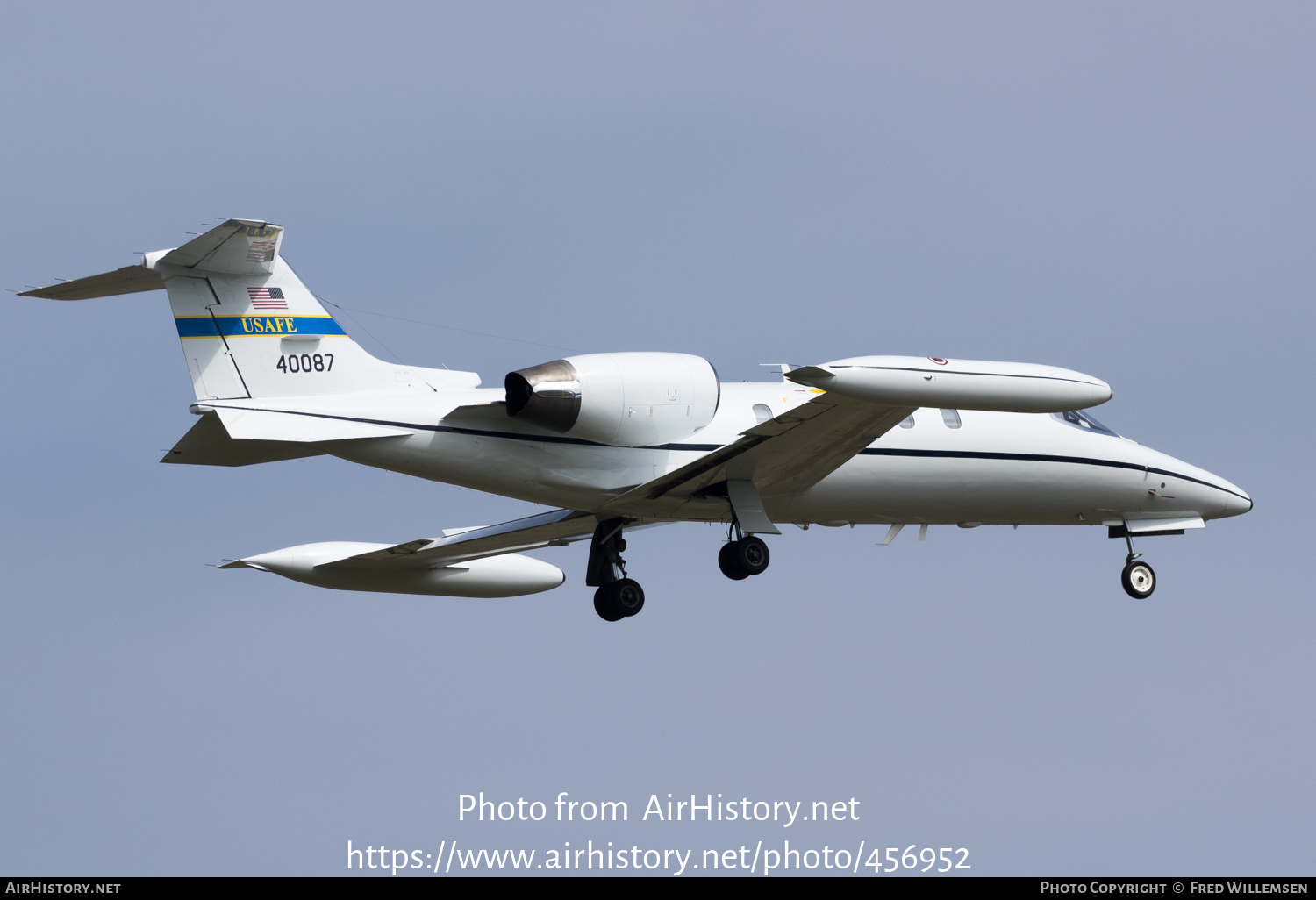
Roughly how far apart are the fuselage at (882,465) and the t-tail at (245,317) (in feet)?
1.98

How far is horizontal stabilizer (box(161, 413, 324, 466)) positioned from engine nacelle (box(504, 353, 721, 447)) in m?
2.76

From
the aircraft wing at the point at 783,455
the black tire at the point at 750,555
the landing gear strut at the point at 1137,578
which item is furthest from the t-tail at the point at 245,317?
the landing gear strut at the point at 1137,578

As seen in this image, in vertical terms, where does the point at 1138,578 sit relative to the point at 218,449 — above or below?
below

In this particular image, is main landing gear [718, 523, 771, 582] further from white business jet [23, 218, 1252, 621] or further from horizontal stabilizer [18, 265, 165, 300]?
horizontal stabilizer [18, 265, 165, 300]

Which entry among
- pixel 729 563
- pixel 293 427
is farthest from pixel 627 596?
pixel 293 427

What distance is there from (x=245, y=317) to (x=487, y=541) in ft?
20.0

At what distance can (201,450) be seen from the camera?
1895 cm

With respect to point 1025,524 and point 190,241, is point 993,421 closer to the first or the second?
point 1025,524

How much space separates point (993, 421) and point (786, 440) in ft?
15.1

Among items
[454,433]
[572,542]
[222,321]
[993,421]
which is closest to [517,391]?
[454,433]

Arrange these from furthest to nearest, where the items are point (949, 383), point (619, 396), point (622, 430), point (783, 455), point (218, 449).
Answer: point (783, 455)
point (622, 430)
point (619, 396)
point (218, 449)
point (949, 383)

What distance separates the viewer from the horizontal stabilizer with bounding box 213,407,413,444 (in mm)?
18422

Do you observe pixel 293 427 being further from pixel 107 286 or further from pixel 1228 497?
pixel 1228 497

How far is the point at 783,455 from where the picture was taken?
20.4m
